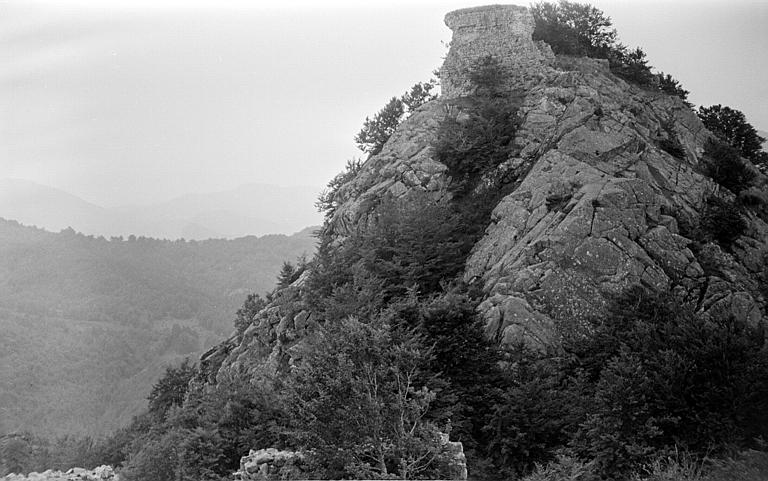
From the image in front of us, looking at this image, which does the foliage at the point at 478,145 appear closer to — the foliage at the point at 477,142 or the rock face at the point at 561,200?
the foliage at the point at 477,142

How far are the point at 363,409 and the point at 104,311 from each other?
91.2 meters

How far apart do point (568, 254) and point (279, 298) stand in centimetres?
1176

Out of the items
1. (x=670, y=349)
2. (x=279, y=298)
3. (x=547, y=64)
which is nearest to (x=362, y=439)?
(x=670, y=349)

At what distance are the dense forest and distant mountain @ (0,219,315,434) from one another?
1851 inches

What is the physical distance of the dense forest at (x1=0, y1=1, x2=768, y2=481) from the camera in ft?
51.2

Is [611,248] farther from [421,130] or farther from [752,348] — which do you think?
[421,130]

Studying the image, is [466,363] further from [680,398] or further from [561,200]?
[561,200]

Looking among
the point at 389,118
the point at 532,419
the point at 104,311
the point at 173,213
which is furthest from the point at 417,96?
the point at 173,213

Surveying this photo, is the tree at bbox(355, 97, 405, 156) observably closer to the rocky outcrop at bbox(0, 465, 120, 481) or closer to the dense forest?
the dense forest

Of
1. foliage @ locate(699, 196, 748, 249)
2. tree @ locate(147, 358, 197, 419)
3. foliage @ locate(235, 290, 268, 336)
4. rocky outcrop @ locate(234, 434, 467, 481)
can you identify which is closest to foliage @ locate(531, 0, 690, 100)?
foliage @ locate(699, 196, 748, 249)

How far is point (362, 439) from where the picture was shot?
1480 centimetres

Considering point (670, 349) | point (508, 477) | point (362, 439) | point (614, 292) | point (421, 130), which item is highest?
point (421, 130)

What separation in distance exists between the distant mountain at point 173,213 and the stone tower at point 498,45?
96.8 meters

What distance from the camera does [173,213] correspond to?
474 ft
